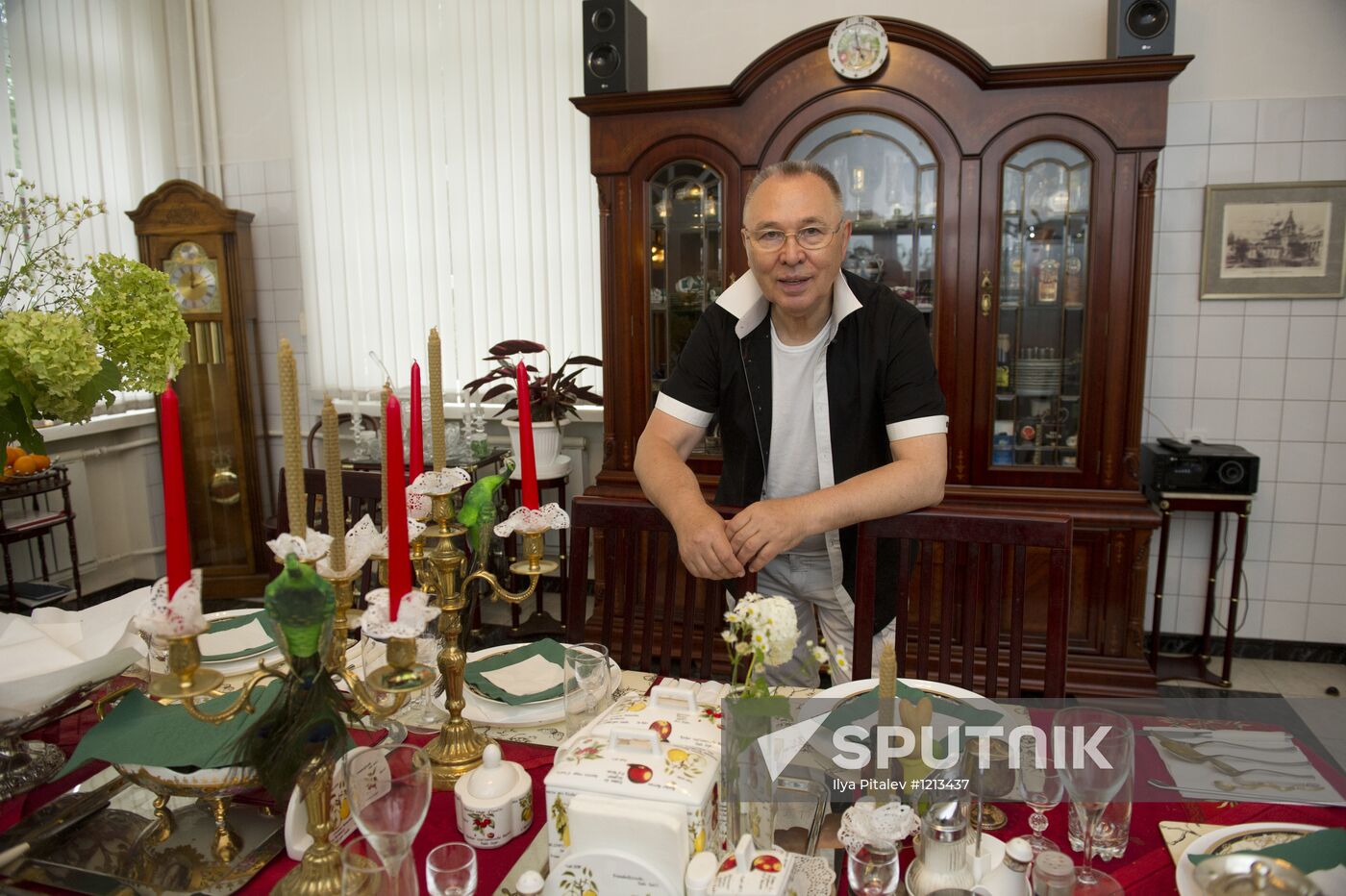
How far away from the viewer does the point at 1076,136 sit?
2.90 metres

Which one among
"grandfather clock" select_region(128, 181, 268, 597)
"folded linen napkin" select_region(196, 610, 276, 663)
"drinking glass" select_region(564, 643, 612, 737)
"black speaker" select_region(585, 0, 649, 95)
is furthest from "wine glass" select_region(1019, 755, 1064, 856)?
"grandfather clock" select_region(128, 181, 268, 597)

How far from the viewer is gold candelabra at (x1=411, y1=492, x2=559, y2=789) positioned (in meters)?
1.07

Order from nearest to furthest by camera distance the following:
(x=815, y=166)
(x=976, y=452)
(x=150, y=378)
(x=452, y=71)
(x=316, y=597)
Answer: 1. (x=316, y=597)
2. (x=150, y=378)
3. (x=815, y=166)
4. (x=976, y=452)
5. (x=452, y=71)

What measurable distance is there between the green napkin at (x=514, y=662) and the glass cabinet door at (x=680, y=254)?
1.94 meters

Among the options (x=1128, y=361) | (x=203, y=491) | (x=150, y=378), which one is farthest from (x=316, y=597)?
(x=203, y=491)

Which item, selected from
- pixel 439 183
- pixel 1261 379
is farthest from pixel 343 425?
pixel 1261 379

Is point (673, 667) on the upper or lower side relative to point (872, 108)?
lower

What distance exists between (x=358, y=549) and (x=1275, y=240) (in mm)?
3549

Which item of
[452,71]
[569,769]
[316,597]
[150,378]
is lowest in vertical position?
[569,769]

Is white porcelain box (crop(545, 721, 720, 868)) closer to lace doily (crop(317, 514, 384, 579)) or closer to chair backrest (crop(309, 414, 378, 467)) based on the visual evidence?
lace doily (crop(317, 514, 384, 579))

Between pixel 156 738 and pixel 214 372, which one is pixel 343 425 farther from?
pixel 156 738

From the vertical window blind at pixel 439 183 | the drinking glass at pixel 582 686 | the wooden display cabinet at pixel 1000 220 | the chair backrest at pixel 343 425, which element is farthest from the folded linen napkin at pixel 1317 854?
the chair backrest at pixel 343 425

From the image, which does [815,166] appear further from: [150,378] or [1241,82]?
[1241,82]

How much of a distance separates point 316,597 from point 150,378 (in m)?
0.73
